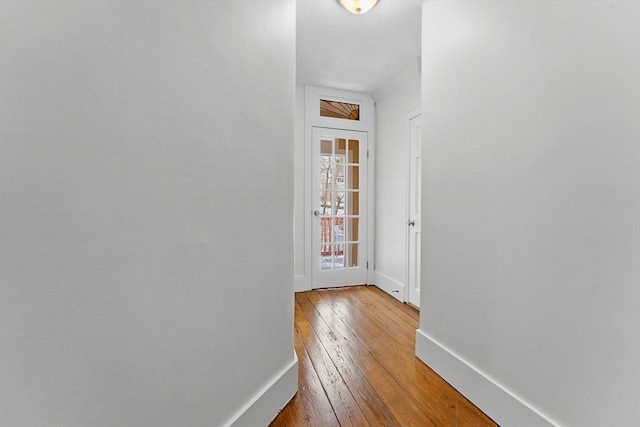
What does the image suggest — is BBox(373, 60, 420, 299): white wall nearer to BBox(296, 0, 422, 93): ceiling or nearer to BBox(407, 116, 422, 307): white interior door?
BBox(407, 116, 422, 307): white interior door

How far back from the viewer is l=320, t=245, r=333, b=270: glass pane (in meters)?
3.61

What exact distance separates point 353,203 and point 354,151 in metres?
0.65

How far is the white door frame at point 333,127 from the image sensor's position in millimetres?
3455

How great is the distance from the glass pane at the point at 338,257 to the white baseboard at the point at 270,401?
6.85 feet

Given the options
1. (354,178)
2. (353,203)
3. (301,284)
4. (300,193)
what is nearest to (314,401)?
(301,284)

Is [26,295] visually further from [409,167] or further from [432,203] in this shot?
[409,167]

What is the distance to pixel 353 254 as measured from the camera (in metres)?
3.74

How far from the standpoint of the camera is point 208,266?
1033 mm

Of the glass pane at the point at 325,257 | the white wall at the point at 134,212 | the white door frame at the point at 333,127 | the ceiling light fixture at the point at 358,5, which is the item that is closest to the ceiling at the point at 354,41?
the ceiling light fixture at the point at 358,5

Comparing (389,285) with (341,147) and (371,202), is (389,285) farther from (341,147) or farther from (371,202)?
(341,147)

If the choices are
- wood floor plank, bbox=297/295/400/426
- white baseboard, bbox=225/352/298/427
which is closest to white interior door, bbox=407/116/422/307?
wood floor plank, bbox=297/295/400/426

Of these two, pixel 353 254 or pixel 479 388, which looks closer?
pixel 479 388

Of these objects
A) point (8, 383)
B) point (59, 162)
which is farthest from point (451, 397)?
point (59, 162)

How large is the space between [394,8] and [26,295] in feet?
8.20
